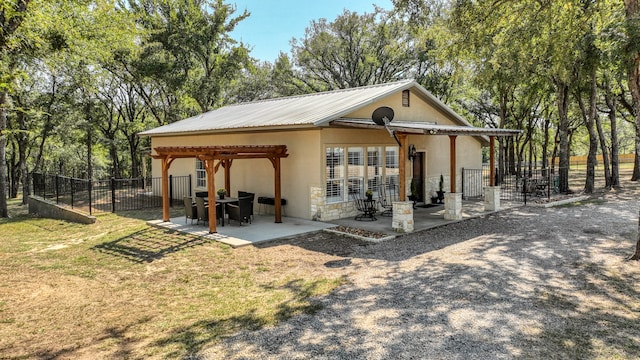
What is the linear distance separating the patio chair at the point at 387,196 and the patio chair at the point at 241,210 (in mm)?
4348

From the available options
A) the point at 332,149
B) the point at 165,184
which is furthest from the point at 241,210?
the point at 332,149

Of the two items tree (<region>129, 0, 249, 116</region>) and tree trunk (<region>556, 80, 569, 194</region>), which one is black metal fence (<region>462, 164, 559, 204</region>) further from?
tree (<region>129, 0, 249, 116</region>)

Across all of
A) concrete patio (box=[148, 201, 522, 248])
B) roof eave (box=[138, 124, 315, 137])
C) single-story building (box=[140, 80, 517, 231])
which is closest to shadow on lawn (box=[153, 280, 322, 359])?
concrete patio (box=[148, 201, 522, 248])

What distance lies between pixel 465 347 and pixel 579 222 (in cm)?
911

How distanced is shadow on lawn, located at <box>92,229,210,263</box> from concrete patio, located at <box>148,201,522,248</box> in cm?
40

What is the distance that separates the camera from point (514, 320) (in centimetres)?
505

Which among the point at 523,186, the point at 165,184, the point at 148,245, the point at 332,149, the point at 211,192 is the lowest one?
the point at 148,245

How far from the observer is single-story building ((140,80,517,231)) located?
11.2 metres

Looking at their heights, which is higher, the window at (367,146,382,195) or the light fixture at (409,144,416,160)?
the light fixture at (409,144,416,160)

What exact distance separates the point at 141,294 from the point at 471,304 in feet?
16.5

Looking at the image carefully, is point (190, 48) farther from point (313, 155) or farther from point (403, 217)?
point (403, 217)

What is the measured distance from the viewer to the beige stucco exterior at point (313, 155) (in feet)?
39.4

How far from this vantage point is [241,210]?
448 inches

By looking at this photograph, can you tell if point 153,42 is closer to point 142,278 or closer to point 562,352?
point 142,278
